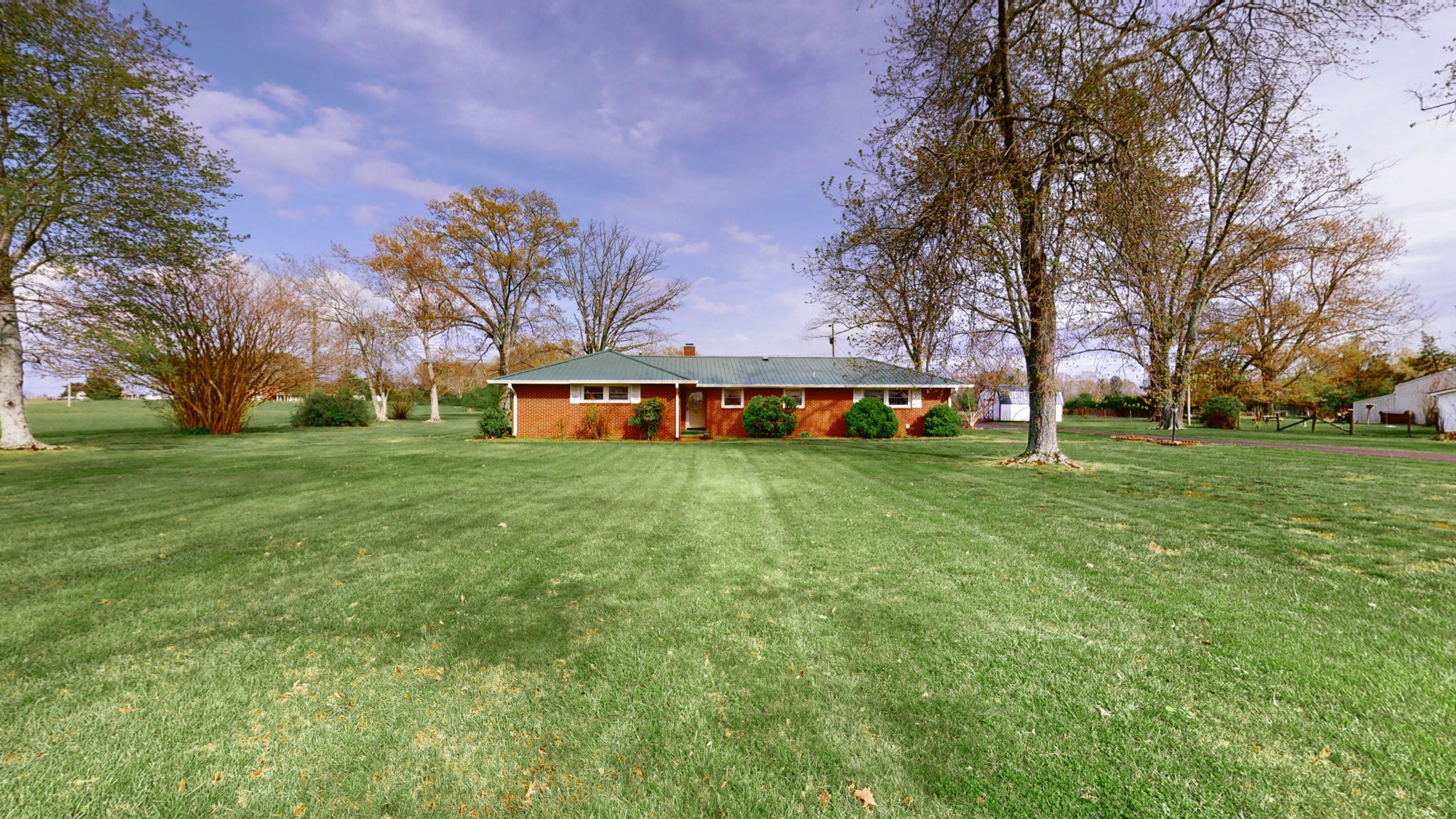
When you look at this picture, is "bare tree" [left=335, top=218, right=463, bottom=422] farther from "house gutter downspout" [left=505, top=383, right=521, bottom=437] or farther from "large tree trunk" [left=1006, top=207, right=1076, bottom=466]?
"large tree trunk" [left=1006, top=207, right=1076, bottom=466]

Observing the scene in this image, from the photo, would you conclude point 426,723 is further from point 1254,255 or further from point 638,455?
point 1254,255

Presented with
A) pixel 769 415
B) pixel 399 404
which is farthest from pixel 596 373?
pixel 399 404

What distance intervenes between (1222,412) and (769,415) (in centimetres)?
2346

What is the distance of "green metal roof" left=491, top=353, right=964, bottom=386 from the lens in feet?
65.0

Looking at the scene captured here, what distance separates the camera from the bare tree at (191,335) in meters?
12.2

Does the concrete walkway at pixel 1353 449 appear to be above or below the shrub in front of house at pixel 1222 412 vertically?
below

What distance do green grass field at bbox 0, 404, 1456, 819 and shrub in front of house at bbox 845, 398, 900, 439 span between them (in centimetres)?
1398

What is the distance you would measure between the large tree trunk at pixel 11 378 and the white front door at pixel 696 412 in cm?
2004

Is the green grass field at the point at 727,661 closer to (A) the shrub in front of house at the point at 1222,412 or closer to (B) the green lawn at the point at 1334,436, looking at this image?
(B) the green lawn at the point at 1334,436

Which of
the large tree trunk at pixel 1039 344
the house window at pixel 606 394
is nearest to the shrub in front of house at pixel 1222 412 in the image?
the large tree trunk at pixel 1039 344

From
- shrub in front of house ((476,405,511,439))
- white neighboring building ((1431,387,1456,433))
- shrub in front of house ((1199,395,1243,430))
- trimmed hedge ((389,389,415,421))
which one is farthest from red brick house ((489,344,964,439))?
trimmed hedge ((389,389,415,421))

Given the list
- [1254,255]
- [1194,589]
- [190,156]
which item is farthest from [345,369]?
[1254,255]

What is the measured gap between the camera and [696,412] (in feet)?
81.5

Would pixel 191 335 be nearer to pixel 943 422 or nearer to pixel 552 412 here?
pixel 552 412
